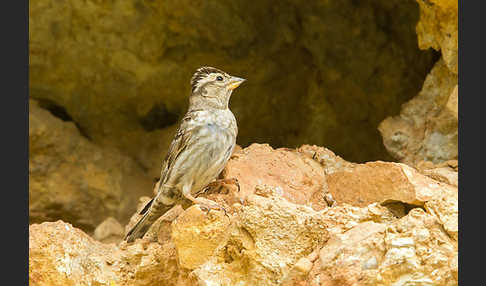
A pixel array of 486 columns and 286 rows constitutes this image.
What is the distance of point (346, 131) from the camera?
30.2 ft

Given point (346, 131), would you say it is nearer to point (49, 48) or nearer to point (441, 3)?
point (441, 3)

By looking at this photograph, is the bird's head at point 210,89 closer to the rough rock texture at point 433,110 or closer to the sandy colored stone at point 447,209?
the rough rock texture at point 433,110

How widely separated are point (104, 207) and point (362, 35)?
3965mm

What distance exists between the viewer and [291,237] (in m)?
4.58

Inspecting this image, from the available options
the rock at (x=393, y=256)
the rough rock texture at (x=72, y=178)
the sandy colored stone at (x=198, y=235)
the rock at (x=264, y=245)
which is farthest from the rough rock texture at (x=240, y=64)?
the rock at (x=393, y=256)

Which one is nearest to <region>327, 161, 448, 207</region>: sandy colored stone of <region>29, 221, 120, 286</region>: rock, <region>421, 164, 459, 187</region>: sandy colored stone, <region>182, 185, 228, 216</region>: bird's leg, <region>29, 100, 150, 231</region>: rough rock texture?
<region>421, 164, 459, 187</region>: sandy colored stone

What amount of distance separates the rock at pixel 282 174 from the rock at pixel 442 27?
5.18 ft

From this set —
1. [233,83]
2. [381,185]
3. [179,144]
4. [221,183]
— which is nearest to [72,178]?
[179,144]

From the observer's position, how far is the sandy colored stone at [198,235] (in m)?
4.84

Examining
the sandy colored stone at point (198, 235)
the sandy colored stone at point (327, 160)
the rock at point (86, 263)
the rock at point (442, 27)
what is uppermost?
the rock at point (442, 27)

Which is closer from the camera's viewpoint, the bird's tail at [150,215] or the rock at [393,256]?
the rock at [393,256]

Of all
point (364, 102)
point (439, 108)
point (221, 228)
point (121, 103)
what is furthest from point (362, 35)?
point (221, 228)

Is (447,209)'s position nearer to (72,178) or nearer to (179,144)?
(179,144)

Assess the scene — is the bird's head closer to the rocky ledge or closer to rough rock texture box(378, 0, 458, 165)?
the rocky ledge
